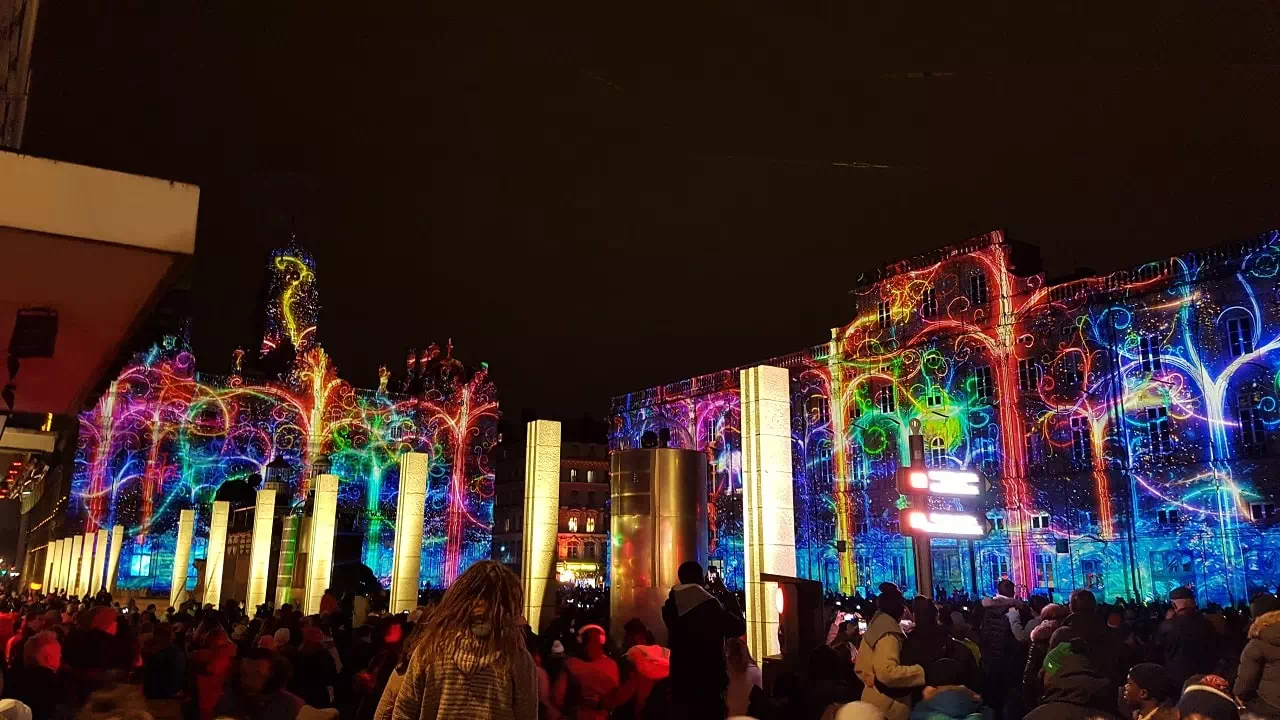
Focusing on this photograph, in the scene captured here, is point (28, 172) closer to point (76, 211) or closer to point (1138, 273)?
point (76, 211)

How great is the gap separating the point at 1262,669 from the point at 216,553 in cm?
2872

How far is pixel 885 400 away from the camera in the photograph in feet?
136

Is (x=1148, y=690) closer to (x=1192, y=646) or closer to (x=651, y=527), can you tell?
(x=1192, y=646)

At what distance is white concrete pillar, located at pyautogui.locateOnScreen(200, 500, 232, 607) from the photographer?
29.1m

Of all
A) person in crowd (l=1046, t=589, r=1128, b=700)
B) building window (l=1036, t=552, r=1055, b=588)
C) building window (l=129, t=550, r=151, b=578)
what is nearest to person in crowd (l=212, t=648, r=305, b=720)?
person in crowd (l=1046, t=589, r=1128, b=700)

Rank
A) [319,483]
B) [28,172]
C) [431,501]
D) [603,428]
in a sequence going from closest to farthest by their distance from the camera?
[28,172], [319,483], [431,501], [603,428]

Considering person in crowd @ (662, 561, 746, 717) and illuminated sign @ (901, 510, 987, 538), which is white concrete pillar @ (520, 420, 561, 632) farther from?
person in crowd @ (662, 561, 746, 717)

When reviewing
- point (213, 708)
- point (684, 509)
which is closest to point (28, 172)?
point (213, 708)

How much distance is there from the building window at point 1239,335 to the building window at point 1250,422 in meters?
1.39

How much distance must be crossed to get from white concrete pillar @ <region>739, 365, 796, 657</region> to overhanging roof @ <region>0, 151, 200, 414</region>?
7.04 meters

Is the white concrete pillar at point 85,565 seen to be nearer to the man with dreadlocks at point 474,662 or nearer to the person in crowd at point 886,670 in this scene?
the person in crowd at point 886,670

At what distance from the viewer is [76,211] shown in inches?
188

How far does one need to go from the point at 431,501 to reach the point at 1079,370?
3988 cm

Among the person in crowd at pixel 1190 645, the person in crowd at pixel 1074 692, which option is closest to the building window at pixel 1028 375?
the person in crowd at pixel 1190 645
